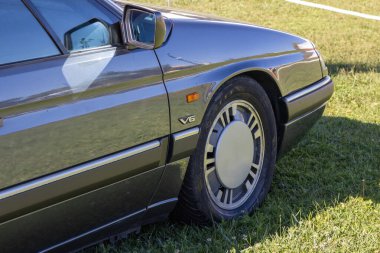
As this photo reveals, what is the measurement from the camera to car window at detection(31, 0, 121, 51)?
2.56 meters

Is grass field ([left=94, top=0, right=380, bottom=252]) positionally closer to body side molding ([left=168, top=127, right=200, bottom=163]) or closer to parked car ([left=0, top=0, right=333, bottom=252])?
parked car ([left=0, top=0, right=333, bottom=252])

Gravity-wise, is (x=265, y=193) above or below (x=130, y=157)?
below

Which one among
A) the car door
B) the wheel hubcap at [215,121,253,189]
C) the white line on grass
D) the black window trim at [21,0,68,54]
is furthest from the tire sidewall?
the white line on grass

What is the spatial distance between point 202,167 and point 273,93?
713 millimetres

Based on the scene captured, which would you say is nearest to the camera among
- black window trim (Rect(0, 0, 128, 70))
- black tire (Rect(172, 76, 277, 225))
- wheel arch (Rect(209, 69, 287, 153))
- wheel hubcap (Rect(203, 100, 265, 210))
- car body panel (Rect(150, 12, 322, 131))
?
black window trim (Rect(0, 0, 128, 70))

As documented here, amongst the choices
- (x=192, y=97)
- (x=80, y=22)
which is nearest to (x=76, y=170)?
(x=80, y=22)

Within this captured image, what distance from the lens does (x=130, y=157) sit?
2721 millimetres

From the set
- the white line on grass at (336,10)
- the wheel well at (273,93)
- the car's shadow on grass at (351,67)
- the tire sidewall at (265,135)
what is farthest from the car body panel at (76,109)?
the white line on grass at (336,10)

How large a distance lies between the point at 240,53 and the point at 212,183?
72 cm

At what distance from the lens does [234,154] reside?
3418 mm

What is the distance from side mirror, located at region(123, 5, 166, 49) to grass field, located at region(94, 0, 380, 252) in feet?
3.49

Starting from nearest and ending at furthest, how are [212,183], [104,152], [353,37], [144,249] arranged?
[104,152] → [144,249] → [212,183] → [353,37]

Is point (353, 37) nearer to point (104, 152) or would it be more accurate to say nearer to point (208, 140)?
point (208, 140)

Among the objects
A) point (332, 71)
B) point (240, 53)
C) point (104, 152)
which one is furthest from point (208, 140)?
point (332, 71)
